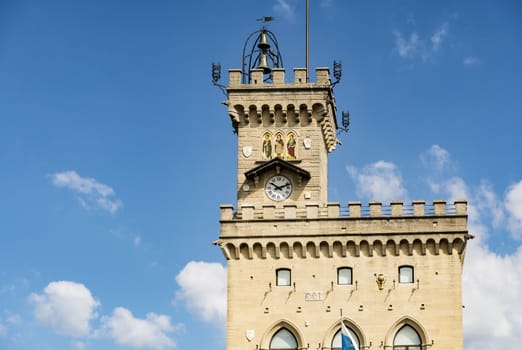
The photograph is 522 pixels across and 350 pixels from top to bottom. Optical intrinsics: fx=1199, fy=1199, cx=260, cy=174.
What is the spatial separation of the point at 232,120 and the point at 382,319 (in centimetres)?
1700

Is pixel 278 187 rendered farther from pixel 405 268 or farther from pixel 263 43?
pixel 263 43

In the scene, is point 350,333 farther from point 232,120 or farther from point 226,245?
point 232,120

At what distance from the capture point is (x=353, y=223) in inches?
2889

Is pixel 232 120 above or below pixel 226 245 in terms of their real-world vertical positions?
above

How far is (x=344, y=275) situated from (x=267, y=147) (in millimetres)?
10626

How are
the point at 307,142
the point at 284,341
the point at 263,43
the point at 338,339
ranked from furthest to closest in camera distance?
the point at 263,43 → the point at 307,142 → the point at 284,341 → the point at 338,339

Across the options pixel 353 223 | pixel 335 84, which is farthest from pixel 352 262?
pixel 335 84

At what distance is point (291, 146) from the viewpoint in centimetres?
7819

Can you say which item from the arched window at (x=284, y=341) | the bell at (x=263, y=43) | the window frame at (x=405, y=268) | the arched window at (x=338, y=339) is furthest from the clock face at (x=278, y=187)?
the arched window at (x=338, y=339)

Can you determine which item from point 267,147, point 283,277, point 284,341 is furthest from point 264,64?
point 284,341

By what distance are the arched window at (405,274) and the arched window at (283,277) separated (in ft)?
22.0

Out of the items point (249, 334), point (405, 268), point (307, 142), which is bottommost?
point (249, 334)

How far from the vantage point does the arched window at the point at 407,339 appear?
71188mm

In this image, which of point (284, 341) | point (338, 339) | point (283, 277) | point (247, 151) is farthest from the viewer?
point (247, 151)
